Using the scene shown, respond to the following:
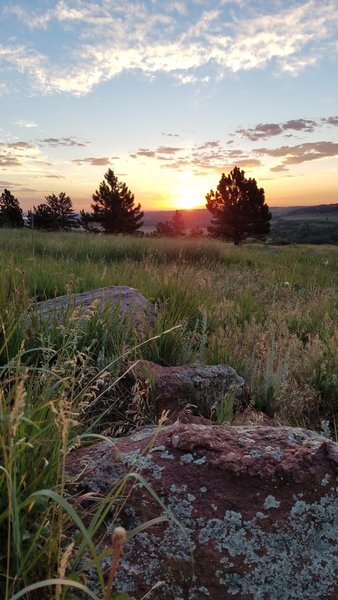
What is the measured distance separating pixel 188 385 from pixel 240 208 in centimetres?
4995

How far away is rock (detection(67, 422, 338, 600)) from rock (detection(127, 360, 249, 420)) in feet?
3.39

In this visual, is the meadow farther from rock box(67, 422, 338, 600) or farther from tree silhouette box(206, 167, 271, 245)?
tree silhouette box(206, 167, 271, 245)

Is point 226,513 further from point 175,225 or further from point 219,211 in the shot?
point 175,225

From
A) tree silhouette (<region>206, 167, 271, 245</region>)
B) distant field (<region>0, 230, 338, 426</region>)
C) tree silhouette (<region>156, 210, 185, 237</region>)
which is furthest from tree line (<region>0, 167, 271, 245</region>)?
distant field (<region>0, 230, 338, 426</region>)

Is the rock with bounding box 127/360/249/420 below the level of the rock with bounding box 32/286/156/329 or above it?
below

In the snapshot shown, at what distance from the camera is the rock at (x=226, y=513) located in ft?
4.18

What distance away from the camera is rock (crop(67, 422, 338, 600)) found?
4.18ft

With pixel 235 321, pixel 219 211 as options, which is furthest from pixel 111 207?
pixel 235 321

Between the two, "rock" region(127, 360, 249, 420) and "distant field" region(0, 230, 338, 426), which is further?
"distant field" region(0, 230, 338, 426)

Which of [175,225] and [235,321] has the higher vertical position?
[175,225]

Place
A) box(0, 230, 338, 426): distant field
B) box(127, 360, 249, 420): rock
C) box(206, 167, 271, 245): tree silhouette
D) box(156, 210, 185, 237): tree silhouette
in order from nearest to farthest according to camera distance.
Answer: box(127, 360, 249, 420): rock
box(0, 230, 338, 426): distant field
box(206, 167, 271, 245): tree silhouette
box(156, 210, 185, 237): tree silhouette

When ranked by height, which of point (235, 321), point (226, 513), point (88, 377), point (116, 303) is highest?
point (116, 303)

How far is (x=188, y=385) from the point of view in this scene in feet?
9.50

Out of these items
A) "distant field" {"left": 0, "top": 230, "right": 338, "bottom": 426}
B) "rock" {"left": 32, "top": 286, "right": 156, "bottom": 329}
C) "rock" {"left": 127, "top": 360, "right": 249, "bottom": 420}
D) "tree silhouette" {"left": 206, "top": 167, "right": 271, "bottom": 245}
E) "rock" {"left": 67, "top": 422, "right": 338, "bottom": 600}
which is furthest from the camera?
"tree silhouette" {"left": 206, "top": 167, "right": 271, "bottom": 245}
